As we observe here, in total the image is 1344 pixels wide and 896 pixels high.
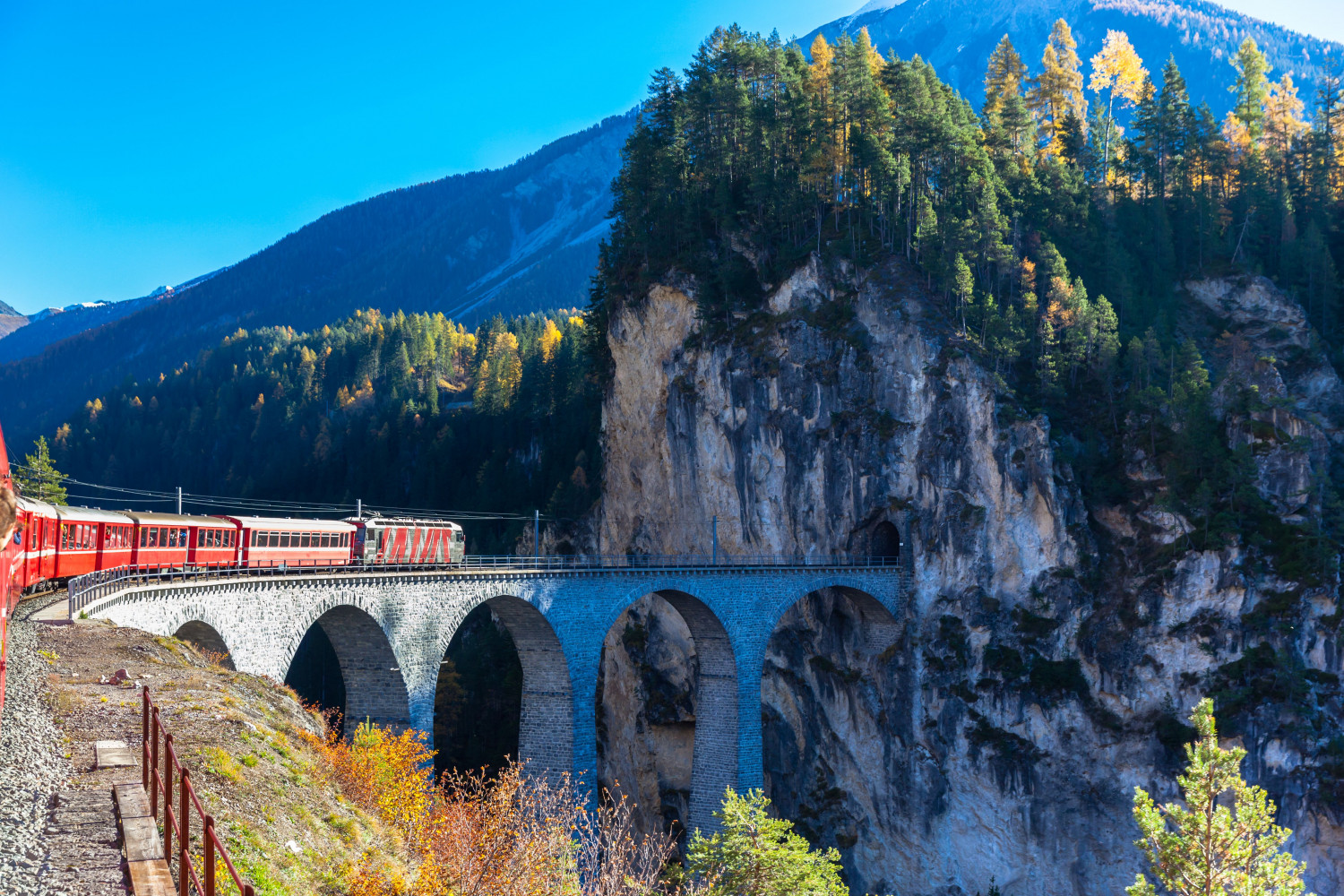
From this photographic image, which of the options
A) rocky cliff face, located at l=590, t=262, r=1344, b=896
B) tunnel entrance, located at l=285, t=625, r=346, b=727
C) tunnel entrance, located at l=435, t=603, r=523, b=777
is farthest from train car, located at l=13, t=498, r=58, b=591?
tunnel entrance, located at l=285, t=625, r=346, b=727

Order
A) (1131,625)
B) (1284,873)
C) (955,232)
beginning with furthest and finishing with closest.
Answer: (955,232)
(1131,625)
(1284,873)

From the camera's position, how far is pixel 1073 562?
50.9 m

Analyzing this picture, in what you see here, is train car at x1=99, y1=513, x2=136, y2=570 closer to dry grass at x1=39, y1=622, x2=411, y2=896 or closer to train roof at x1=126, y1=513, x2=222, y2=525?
train roof at x1=126, y1=513, x2=222, y2=525

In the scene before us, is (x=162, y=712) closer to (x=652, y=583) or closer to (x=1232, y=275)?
(x=652, y=583)

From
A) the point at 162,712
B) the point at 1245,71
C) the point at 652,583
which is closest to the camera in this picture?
the point at 162,712

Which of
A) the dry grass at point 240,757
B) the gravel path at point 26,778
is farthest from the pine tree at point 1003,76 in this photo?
the gravel path at point 26,778

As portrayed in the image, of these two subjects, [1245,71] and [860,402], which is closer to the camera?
[860,402]

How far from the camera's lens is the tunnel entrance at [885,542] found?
56.7 m

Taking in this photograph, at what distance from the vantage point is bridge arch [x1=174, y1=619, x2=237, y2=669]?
94.0ft

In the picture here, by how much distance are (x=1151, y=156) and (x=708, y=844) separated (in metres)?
64.8

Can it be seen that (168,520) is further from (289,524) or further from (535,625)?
(535,625)

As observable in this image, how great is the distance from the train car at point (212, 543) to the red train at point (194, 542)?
3 centimetres

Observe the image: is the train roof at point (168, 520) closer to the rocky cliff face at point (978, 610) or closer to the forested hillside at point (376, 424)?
the rocky cliff face at point (978, 610)

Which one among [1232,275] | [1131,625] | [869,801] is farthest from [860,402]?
[1232,275]
